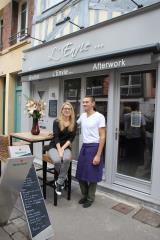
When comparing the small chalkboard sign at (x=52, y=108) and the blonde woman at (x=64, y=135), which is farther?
the small chalkboard sign at (x=52, y=108)

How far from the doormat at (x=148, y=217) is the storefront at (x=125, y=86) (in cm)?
20

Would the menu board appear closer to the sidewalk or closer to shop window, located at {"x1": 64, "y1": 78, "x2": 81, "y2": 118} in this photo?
the sidewalk

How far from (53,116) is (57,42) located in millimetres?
1811

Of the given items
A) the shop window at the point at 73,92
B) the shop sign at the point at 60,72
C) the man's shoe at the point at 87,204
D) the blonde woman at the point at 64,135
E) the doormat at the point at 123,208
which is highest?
the shop sign at the point at 60,72

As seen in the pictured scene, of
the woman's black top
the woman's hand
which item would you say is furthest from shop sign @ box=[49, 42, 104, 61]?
the woman's hand

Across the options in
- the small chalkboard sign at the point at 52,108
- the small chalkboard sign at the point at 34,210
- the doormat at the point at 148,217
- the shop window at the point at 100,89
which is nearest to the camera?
the small chalkboard sign at the point at 34,210

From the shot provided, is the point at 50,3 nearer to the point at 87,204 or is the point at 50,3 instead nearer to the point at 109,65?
the point at 109,65

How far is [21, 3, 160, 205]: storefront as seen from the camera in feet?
15.0

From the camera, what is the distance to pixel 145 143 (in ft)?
16.5

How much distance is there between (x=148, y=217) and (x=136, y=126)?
1.62m

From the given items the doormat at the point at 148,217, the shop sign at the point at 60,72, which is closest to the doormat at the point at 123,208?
the doormat at the point at 148,217

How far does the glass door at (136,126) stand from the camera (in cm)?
489

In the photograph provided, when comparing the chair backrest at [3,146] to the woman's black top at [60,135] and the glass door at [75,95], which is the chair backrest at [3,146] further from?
the glass door at [75,95]

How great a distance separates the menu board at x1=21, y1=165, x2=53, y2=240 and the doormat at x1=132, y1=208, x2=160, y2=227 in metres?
1.49
